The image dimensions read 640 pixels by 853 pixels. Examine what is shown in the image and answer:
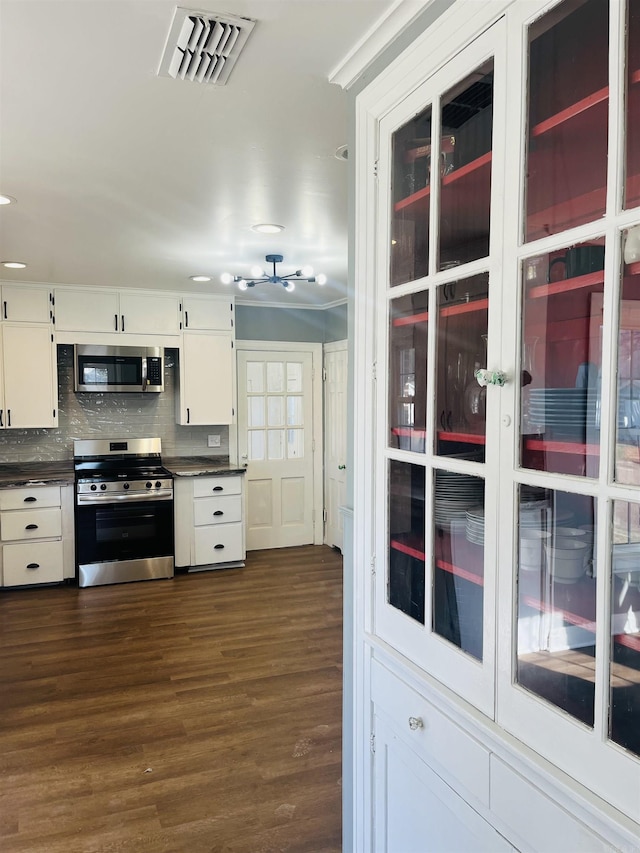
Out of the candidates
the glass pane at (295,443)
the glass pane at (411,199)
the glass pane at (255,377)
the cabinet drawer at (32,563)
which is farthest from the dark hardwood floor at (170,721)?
the glass pane at (255,377)

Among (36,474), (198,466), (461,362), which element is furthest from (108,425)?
(461,362)

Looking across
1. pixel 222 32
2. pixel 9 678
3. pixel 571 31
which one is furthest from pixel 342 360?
pixel 571 31

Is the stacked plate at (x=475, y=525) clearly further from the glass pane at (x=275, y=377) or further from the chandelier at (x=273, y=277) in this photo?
the glass pane at (x=275, y=377)

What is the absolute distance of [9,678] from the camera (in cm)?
343

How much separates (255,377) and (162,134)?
3.97 metres

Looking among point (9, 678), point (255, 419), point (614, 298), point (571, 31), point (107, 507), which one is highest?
point (571, 31)

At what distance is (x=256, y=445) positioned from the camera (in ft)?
20.0

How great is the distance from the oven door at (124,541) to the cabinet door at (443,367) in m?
3.88

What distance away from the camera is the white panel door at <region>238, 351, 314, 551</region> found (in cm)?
608

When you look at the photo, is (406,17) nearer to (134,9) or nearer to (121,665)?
(134,9)

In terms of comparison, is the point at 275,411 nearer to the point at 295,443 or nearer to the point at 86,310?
the point at 295,443

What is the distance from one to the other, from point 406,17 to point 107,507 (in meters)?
4.40

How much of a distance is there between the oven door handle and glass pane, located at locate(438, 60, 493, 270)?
4.26m

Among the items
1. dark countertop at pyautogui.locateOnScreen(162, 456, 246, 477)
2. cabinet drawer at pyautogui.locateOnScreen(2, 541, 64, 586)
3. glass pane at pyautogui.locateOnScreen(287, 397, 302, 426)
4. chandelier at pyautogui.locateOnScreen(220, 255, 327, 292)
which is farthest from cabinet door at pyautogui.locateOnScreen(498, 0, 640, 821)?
glass pane at pyautogui.locateOnScreen(287, 397, 302, 426)
